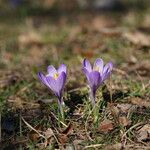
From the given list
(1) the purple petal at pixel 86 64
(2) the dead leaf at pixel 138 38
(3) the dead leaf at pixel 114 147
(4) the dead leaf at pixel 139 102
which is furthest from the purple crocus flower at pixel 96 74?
(2) the dead leaf at pixel 138 38

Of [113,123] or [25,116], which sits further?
[25,116]

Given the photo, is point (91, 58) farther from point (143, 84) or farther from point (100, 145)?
point (100, 145)

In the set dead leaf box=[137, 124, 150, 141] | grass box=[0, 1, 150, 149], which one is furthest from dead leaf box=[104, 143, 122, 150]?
dead leaf box=[137, 124, 150, 141]

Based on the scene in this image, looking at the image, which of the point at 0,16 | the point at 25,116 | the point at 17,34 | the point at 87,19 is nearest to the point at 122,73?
the point at 25,116

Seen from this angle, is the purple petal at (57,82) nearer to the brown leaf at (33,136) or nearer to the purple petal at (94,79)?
the purple petal at (94,79)

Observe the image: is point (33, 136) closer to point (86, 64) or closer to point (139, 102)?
point (86, 64)
